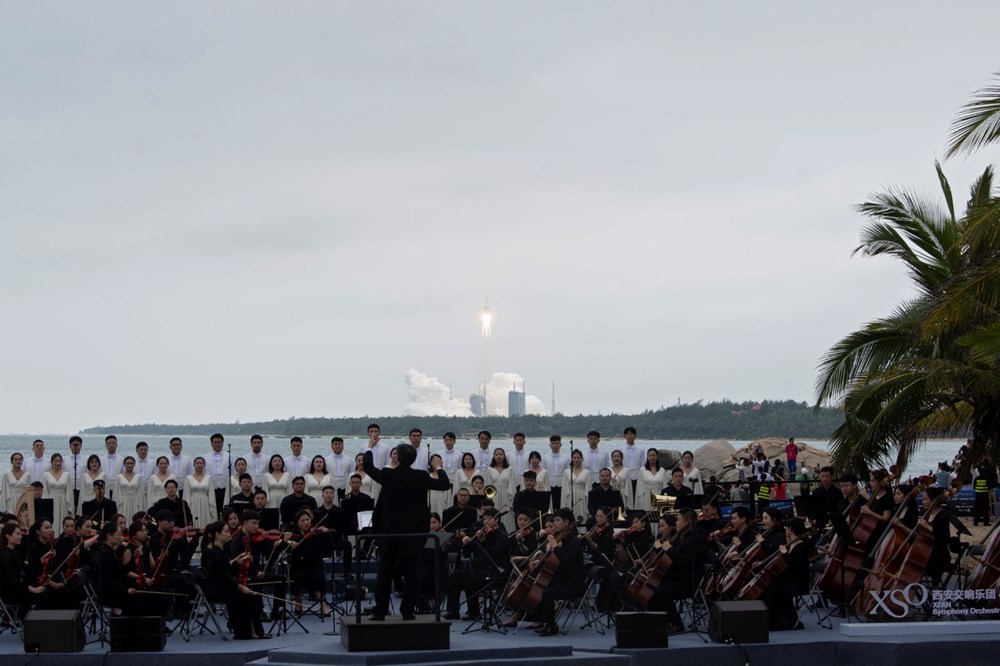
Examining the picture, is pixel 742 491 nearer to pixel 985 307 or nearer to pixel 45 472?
pixel 985 307

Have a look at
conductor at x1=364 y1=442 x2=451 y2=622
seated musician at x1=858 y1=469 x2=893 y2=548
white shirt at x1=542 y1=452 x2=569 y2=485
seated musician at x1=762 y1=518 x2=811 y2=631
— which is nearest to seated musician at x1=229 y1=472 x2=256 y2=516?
white shirt at x1=542 y1=452 x2=569 y2=485

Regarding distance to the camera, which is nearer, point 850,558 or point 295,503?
point 850,558

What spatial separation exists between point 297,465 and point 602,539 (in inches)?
263

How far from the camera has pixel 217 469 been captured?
19703 millimetres

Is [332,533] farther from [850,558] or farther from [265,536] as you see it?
[850,558]

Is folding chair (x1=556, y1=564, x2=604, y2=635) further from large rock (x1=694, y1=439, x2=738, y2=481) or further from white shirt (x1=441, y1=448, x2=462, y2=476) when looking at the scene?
large rock (x1=694, y1=439, x2=738, y2=481)

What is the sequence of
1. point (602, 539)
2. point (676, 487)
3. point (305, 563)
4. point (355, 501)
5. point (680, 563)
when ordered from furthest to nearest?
point (676, 487), point (355, 501), point (305, 563), point (602, 539), point (680, 563)

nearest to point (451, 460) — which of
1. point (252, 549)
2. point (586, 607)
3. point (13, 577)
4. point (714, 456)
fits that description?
point (252, 549)

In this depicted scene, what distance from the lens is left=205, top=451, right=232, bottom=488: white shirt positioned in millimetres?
19578

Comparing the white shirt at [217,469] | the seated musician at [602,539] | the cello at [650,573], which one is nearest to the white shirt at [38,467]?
the white shirt at [217,469]

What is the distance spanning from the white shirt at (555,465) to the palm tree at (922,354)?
428cm

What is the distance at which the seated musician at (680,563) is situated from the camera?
45.5ft

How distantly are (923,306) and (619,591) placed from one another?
7.18 meters

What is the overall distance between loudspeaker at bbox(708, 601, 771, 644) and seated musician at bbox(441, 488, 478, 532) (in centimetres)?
425
